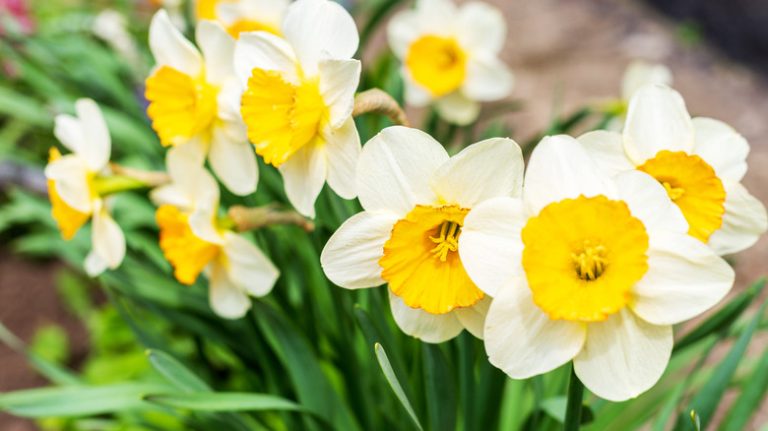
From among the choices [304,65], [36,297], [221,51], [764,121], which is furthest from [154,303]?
[764,121]

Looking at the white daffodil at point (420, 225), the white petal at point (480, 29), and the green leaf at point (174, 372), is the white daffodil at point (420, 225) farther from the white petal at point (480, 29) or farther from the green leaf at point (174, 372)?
the white petal at point (480, 29)

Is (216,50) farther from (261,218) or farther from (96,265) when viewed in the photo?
(96,265)

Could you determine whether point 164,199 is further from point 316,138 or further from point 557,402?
point 557,402

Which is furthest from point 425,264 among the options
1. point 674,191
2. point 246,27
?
point 246,27

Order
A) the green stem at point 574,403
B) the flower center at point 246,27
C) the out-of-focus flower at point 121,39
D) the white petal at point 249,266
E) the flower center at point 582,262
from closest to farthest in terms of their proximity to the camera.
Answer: the flower center at point 582,262, the green stem at point 574,403, the white petal at point 249,266, the flower center at point 246,27, the out-of-focus flower at point 121,39

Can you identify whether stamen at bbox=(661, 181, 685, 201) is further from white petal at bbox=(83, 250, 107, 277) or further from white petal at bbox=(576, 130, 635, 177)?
white petal at bbox=(83, 250, 107, 277)

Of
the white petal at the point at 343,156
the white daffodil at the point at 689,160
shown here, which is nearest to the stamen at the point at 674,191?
the white daffodil at the point at 689,160
